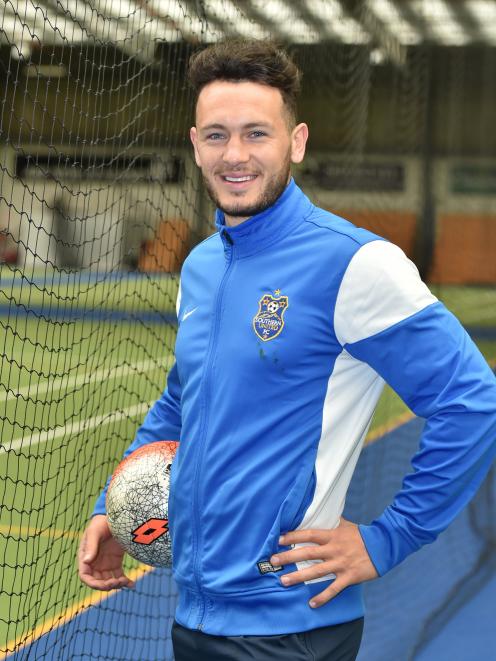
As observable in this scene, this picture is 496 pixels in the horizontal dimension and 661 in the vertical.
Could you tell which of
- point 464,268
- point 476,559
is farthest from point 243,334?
point 464,268

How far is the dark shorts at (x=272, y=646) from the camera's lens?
1.80 meters

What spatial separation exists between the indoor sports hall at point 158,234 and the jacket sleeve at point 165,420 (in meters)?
0.56

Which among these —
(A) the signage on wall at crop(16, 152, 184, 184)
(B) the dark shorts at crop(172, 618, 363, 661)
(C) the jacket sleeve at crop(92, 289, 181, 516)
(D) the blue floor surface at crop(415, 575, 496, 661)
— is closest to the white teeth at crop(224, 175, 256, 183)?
(C) the jacket sleeve at crop(92, 289, 181, 516)

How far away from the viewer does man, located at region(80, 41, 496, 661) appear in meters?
1.76

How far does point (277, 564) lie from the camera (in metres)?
1.81

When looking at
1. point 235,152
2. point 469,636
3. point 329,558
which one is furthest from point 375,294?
point 469,636

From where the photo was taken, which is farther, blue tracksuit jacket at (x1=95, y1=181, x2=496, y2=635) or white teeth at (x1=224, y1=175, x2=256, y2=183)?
white teeth at (x1=224, y1=175, x2=256, y2=183)

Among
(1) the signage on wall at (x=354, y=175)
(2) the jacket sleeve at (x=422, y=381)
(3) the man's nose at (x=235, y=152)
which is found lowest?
(1) the signage on wall at (x=354, y=175)

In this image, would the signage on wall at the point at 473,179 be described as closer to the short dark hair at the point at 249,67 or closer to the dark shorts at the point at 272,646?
the short dark hair at the point at 249,67

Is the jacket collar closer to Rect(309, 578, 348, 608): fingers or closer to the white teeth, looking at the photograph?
the white teeth

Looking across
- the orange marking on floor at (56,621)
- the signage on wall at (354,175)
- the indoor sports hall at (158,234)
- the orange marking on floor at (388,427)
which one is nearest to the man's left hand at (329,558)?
the indoor sports hall at (158,234)

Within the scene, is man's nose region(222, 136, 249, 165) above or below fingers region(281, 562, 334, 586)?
above

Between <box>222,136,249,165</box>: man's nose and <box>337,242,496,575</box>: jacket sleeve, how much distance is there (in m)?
0.28

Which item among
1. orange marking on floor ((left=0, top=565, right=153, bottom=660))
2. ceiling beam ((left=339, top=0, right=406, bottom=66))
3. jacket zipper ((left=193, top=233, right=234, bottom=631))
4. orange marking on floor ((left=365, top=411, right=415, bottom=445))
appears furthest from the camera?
ceiling beam ((left=339, top=0, right=406, bottom=66))
